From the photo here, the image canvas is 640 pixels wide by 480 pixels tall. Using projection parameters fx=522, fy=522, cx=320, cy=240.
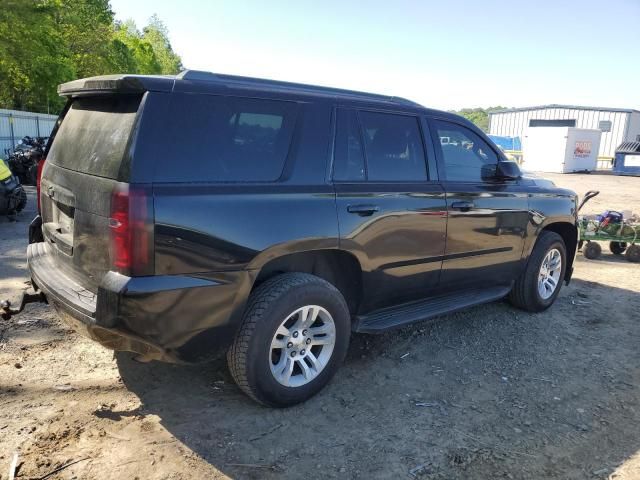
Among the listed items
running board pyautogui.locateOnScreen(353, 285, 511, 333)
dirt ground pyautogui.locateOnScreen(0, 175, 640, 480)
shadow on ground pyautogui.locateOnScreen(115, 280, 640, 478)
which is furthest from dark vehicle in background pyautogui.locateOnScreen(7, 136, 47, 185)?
running board pyautogui.locateOnScreen(353, 285, 511, 333)

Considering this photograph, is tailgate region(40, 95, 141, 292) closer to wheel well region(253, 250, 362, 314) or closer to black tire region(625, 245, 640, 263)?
wheel well region(253, 250, 362, 314)

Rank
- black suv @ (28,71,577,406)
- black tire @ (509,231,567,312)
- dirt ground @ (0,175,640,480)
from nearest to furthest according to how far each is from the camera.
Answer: black suv @ (28,71,577,406)
dirt ground @ (0,175,640,480)
black tire @ (509,231,567,312)

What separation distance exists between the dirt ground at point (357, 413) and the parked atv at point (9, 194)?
514 centimetres

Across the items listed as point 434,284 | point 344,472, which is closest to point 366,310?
point 434,284

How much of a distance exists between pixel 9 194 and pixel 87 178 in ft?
23.7

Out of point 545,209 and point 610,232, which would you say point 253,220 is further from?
point 610,232

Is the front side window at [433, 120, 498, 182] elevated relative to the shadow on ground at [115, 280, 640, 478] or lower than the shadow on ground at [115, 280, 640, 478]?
elevated

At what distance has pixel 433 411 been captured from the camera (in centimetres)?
345

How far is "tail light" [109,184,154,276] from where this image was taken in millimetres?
2617

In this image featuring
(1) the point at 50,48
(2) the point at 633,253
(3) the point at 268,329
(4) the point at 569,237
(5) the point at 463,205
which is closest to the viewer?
(3) the point at 268,329

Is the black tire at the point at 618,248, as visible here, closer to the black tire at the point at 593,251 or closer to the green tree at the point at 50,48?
the black tire at the point at 593,251

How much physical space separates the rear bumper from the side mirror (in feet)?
8.76

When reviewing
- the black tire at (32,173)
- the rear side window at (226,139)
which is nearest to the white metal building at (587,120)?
the black tire at (32,173)

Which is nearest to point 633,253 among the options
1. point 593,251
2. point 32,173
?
point 593,251
